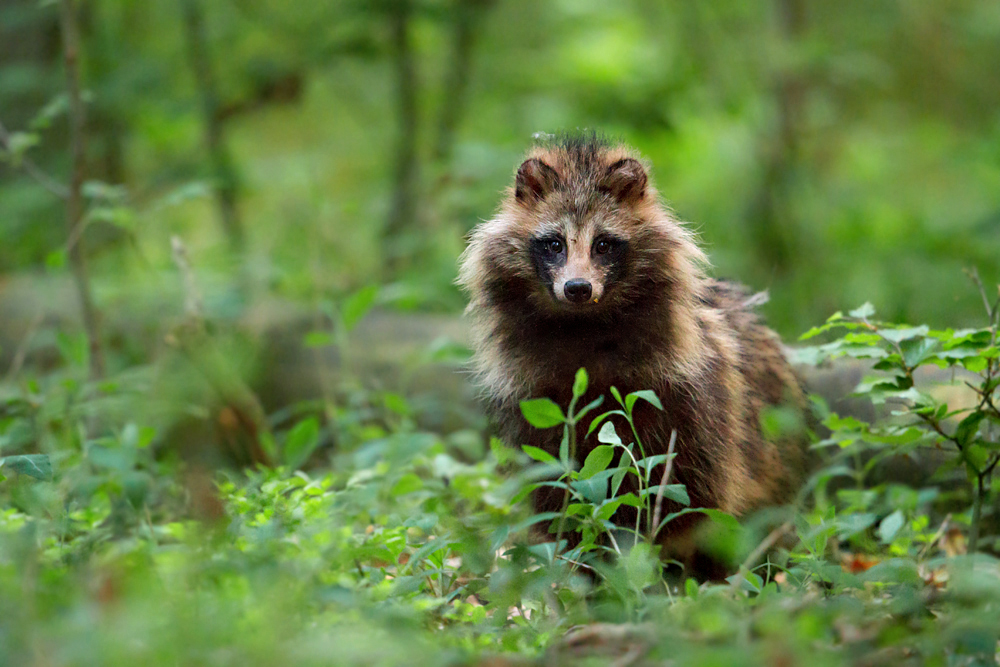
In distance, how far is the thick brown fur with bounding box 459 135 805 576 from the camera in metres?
3.66

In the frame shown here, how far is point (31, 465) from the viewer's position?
282cm

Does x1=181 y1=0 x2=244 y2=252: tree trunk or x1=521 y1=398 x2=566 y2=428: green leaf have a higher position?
x1=181 y1=0 x2=244 y2=252: tree trunk

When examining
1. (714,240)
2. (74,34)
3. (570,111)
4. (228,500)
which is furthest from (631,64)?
(228,500)

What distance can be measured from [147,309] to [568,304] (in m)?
3.99

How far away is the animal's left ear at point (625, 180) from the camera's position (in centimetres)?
389

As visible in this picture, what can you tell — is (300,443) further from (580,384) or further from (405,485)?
(580,384)

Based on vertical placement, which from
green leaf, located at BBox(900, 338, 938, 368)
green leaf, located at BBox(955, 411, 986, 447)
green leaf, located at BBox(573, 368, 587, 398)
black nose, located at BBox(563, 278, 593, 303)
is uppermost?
black nose, located at BBox(563, 278, 593, 303)

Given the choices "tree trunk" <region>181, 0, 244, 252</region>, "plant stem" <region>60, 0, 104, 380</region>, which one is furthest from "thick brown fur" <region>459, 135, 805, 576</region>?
"tree trunk" <region>181, 0, 244, 252</region>

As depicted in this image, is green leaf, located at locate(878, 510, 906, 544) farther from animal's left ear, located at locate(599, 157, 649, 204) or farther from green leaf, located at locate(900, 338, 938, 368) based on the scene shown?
animal's left ear, located at locate(599, 157, 649, 204)

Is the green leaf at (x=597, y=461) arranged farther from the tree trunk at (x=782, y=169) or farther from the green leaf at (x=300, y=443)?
the tree trunk at (x=782, y=169)

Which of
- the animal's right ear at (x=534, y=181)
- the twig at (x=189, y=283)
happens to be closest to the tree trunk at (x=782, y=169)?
the animal's right ear at (x=534, y=181)

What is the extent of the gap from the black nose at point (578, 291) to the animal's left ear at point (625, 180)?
0.56 meters

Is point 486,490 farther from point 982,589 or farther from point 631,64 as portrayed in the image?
point 631,64

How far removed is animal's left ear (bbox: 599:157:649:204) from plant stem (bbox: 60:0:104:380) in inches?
107
